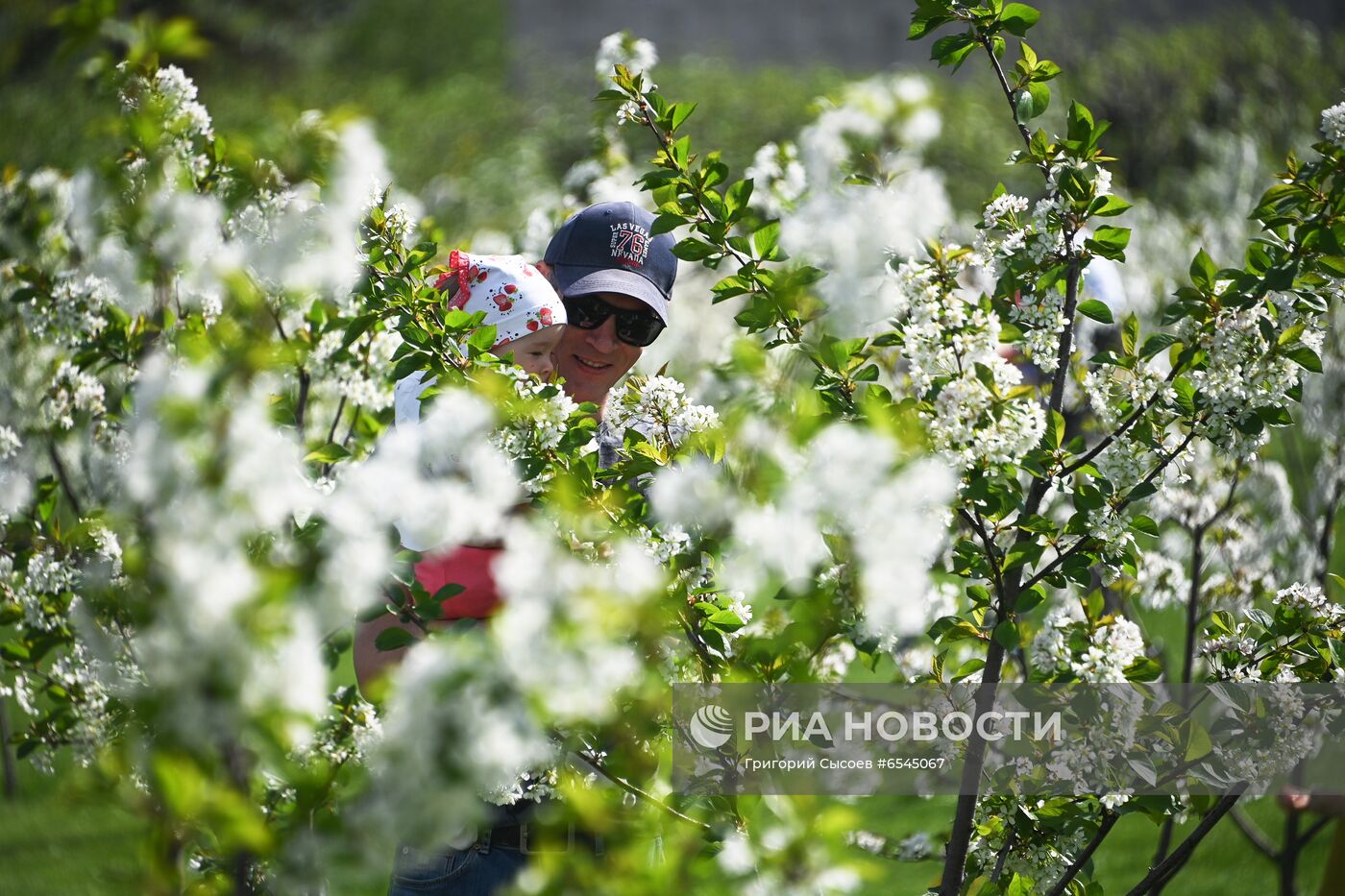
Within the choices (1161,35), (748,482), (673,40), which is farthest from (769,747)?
(673,40)

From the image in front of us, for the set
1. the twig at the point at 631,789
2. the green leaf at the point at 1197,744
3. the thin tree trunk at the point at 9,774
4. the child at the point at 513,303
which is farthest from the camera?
the thin tree trunk at the point at 9,774

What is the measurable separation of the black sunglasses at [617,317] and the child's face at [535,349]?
0.16 meters

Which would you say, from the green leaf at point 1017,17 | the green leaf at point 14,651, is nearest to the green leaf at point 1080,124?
the green leaf at point 1017,17

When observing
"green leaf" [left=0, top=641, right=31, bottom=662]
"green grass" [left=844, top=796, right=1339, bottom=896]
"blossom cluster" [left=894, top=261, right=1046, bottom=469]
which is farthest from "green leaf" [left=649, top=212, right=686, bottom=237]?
"green grass" [left=844, top=796, right=1339, bottom=896]

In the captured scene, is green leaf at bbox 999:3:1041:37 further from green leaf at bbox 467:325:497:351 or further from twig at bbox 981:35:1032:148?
green leaf at bbox 467:325:497:351

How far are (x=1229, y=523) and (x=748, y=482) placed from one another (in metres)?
3.62

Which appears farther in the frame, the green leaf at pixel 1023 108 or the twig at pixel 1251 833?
the twig at pixel 1251 833

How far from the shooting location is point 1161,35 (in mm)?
20344

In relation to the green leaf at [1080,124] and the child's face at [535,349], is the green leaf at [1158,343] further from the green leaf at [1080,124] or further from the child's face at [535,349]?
the child's face at [535,349]

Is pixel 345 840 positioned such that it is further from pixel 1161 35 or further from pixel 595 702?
pixel 1161 35

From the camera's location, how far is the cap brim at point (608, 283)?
95.7 inches

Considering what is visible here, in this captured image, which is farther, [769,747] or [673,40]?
[673,40]

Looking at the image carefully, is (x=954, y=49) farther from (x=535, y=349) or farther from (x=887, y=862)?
(x=887, y=862)

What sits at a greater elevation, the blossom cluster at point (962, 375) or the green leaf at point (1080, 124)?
the green leaf at point (1080, 124)
